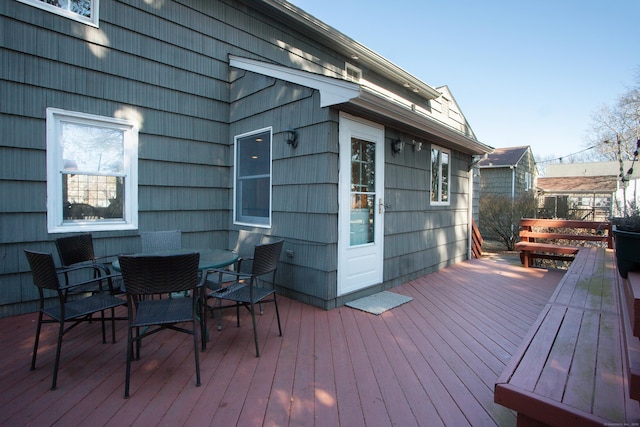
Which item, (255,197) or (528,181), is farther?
(528,181)

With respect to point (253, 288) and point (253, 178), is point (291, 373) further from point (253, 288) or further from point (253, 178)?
point (253, 178)

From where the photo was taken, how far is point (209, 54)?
457cm

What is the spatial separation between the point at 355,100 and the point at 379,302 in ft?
7.56

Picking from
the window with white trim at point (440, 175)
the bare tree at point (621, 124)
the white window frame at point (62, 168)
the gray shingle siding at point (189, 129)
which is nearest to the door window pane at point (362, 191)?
the gray shingle siding at point (189, 129)

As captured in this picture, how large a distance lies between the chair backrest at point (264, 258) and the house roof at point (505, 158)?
41.1 feet

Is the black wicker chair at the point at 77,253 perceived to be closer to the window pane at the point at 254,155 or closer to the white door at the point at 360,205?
the window pane at the point at 254,155

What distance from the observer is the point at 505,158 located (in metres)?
14.0

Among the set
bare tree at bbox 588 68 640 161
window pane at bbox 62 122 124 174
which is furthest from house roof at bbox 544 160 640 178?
window pane at bbox 62 122 124 174

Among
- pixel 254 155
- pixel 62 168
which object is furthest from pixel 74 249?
pixel 254 155

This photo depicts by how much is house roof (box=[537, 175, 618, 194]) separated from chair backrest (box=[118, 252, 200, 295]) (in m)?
18.4

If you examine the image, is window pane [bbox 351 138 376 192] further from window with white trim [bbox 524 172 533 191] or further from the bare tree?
the bare tree

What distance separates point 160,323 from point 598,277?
4167mm

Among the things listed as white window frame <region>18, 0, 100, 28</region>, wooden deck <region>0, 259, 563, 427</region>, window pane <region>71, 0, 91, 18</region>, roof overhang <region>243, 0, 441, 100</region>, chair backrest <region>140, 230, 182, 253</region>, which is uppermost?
roof overhang <region>243, 0, 441, 100</region>

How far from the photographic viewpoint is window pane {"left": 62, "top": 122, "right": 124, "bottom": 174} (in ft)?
11.7
